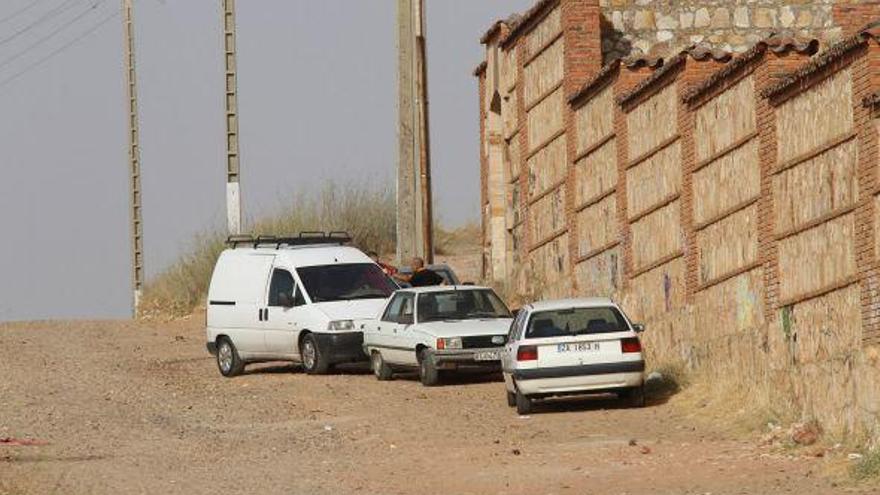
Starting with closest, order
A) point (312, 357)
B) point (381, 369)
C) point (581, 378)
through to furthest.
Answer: point (581, 378) → point (381, 369) → point (312, 357)

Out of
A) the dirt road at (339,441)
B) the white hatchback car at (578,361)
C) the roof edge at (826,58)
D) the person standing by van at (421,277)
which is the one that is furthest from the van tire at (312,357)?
the roof edge at (826,58)

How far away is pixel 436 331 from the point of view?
32938mm

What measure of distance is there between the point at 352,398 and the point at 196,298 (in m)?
25.9

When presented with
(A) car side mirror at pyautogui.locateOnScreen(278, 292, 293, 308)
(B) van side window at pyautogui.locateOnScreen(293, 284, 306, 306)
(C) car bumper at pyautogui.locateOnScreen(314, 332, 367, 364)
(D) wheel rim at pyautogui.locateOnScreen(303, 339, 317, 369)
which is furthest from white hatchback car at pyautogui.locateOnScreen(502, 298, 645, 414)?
(A) car side mirror at pyautogui.locateOnScreen(278, 292, 293, 308)

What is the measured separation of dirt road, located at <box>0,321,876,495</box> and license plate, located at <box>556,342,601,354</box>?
826 millimetres

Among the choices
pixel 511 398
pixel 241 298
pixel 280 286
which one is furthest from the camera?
pixel 241 298

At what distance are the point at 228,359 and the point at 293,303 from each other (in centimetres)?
171

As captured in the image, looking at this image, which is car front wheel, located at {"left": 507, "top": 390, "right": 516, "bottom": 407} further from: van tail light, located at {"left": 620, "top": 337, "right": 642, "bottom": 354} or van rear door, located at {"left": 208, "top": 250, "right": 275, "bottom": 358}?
van rear door, located at {"left": 208, "top": 250, "right": 275, "bottom": 358}

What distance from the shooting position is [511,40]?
138ft

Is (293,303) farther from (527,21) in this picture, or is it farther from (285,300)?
(527,21)

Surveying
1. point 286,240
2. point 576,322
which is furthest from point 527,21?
point 576,322

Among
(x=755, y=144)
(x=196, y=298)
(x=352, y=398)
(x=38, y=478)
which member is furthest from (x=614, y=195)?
(x=196, y=298)

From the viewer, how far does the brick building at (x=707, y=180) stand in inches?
900

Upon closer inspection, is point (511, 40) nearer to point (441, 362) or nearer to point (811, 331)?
point (441, 362)
